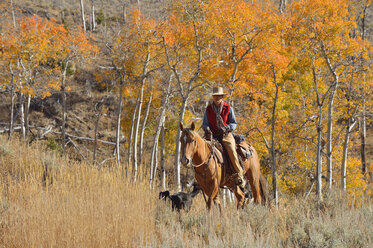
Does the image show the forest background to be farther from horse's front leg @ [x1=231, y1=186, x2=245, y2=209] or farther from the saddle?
horse's front leg @ [x1=231, y1=186, x2=245, y2=209]

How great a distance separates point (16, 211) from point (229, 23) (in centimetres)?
1476

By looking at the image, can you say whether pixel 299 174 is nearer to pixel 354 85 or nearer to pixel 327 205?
pixel 354 85

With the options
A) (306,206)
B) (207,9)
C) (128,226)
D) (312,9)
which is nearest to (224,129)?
(306,206)

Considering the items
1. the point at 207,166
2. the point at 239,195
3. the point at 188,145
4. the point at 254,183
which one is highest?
the point at 188,145

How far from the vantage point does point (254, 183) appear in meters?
8.52

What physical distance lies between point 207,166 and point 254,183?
2.21m

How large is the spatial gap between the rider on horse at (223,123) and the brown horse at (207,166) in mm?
341

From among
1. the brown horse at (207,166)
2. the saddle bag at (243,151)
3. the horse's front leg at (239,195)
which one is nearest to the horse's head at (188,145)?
the brown horse at (207,166)

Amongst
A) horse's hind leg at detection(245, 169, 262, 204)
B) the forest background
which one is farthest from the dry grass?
horse's hind leg at detection(245, 169, 262, 204)

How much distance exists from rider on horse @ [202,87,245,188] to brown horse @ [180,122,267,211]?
34cm

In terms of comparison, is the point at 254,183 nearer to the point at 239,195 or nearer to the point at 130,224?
the point at 239,195

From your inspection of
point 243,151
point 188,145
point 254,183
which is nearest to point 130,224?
point 188,145

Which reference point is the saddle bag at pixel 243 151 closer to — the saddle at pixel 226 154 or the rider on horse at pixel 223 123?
the saddle at pixel 226 154

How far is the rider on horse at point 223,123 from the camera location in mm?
7316
